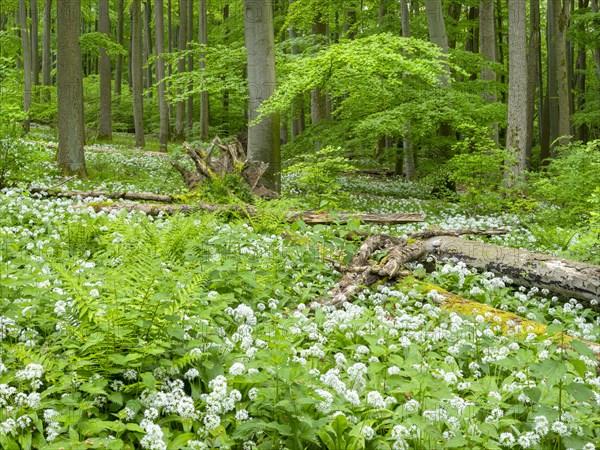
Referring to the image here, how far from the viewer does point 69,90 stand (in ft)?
44.8

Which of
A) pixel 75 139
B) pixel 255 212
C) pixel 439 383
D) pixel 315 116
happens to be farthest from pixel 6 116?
pixel 315 116

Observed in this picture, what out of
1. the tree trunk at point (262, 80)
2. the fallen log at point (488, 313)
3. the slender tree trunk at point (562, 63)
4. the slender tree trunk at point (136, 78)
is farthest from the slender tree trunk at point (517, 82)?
the slender tree trunk at point (136, 78)

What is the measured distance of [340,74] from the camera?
37.2 ft

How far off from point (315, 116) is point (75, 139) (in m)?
9.96

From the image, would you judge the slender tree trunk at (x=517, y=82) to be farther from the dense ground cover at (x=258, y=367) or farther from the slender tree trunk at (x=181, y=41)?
the slender tree trunk at (x=181, y=41)

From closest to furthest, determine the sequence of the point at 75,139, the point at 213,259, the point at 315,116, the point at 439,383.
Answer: the point at 439,383, the point at 213,259, the point at 75,139, the point at 315,116

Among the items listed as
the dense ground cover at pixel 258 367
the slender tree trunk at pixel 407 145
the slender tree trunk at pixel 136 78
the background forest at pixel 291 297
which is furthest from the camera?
the slender tree trunk at pixel 136 78

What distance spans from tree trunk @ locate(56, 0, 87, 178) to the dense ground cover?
8366 mm

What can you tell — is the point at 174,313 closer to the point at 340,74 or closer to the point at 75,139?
the point at 340,74

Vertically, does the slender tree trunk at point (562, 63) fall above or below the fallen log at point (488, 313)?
above

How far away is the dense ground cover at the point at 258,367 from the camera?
2.99m

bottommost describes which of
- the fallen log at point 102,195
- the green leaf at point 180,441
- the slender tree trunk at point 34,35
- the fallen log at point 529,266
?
the green leaf at point 180,441

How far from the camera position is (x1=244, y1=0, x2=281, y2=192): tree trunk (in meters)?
11.5

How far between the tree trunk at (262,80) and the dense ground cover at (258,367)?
20.7 feet
